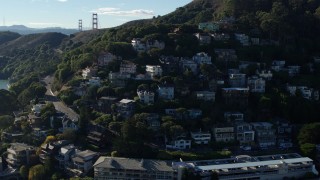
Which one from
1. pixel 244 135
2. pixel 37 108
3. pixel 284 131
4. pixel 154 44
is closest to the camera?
pixel 244 135

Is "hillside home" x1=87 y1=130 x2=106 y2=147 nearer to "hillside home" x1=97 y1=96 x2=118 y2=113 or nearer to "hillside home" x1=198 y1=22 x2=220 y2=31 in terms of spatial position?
"hillside home" x1=97 y1=96 x2=118 y2=113

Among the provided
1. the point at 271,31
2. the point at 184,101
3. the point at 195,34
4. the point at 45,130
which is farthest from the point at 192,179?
the point at 271,31

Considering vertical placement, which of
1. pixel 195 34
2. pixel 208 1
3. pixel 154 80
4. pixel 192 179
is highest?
pixel 208 1

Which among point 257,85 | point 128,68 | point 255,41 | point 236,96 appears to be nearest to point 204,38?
point 255,41

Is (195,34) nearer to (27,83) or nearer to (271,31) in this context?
(271,31)

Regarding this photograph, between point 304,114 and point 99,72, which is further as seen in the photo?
point 99,72

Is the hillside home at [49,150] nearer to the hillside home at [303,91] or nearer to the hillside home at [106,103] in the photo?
the hillside home at [106,103]

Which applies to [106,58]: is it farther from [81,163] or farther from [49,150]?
[81,163]

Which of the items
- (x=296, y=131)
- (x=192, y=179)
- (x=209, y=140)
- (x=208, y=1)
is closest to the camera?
(x=192, y=179)
